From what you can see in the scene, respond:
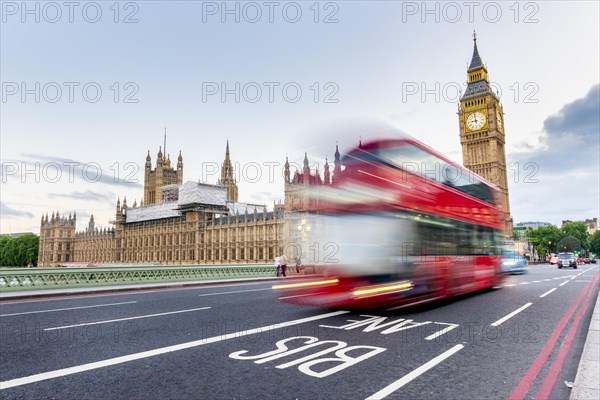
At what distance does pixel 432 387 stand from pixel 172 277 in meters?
20.0

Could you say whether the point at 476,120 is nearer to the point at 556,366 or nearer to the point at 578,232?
the point at 578,232

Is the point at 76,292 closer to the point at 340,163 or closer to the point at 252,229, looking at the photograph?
the point at 340,163

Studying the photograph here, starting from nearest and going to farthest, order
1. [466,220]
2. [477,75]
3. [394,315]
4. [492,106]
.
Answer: [394,315]
[466,220]
[492,106]
[477,75]

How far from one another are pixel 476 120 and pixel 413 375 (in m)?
106

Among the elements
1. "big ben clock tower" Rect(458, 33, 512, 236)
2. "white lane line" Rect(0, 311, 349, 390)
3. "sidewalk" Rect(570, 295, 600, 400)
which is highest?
"big ben clock tower" Rect(458, 33, 512, 236)

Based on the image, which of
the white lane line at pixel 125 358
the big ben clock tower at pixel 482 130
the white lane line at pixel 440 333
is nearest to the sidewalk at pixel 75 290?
the white lane line at pixel 125 358

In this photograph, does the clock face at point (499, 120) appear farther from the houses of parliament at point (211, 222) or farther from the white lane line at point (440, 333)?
the white lane line at point (440, 333)

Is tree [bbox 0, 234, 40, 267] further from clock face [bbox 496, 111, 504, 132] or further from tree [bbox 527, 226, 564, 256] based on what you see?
tree [bbox 527, 226, 564, 256]

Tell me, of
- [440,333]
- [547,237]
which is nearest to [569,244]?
[547,237]

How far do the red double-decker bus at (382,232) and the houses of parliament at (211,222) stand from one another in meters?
43.5

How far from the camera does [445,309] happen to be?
9.91 meters

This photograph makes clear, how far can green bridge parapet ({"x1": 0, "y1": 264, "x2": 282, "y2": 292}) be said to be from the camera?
15630 mm

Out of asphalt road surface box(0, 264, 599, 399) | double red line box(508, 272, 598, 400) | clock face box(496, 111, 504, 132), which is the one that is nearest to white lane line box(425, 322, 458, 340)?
asphalt road surface box(0, 264, 599, 399)

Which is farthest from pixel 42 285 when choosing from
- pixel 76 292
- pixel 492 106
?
pixel 492 106
